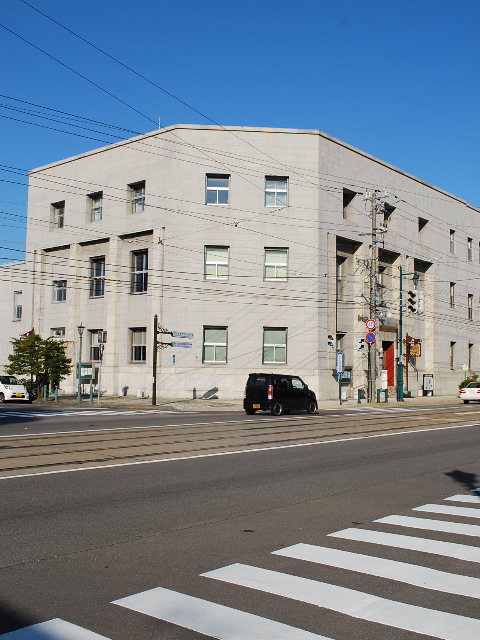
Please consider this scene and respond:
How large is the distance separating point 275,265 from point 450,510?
34948 mm

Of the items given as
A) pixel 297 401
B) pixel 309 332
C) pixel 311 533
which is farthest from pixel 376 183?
pixel 311 533

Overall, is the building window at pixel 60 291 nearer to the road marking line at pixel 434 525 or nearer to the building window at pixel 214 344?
the building window at pixel 214 344

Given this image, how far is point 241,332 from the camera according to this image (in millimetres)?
43188

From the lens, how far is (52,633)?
484cm

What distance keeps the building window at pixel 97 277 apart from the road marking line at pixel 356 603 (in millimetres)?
42866

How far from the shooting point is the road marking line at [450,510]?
906cm

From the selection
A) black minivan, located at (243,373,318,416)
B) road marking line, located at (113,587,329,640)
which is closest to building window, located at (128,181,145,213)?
black minivan, located at (243,373,318,416)

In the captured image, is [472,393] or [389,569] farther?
[472,393]

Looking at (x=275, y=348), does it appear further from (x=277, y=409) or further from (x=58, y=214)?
(x=58, y=214)

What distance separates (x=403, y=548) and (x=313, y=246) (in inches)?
1454

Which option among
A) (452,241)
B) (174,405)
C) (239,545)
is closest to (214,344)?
(174,405)

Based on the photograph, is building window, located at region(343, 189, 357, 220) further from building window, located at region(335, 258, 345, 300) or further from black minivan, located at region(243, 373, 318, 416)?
black minivan, located at region(243, 373, 318, 416)

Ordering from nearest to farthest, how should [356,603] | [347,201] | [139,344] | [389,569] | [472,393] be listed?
[356,603] < [389,569] < [472,393] < [139,344] < [347,201]

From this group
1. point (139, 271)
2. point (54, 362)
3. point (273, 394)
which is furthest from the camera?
point (139, 271)
